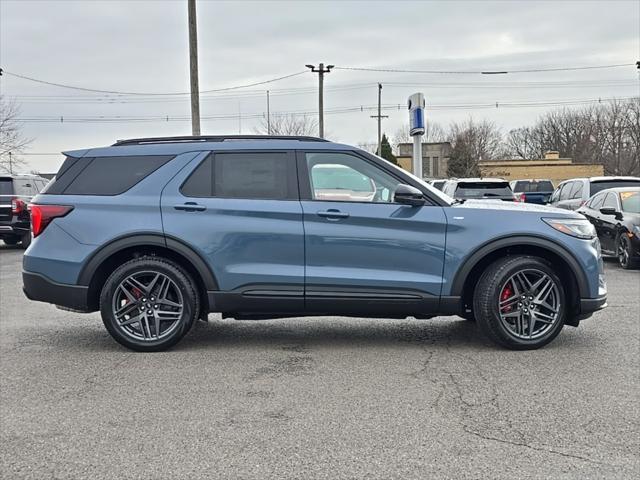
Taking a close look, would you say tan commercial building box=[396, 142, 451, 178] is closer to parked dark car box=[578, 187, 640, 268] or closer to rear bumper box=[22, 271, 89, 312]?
parked dark car box=[578, 187, 640, 268]

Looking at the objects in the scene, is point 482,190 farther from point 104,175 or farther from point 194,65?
point 104,175

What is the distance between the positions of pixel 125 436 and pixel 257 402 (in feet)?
2.99

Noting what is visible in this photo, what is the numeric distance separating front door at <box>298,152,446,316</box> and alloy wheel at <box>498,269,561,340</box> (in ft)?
2.08

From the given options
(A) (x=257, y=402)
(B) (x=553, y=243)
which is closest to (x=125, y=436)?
(A) (x=257, y=402)

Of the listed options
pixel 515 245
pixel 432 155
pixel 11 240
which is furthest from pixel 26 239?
pixel 432 155

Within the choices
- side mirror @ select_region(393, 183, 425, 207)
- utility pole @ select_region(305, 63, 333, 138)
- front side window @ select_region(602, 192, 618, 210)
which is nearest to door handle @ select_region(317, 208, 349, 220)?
side mirror @ select_region(393, 183, 425, 207)

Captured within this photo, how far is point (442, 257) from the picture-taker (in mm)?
5258

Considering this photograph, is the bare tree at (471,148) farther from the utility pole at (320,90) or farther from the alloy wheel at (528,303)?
the alloy wheel at (528,303)

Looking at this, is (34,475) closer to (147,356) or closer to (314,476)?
(314,476)

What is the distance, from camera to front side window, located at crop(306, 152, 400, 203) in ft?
17.6

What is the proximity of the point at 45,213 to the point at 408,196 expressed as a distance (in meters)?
3.16

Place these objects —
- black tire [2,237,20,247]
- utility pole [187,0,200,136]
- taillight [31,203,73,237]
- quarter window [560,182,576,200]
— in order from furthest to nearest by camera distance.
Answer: utility pole [187,0,200,136], black tire [2,237,20,247], quarter window [560,182,576,200], taillight [31,203,73,237]

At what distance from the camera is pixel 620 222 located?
1102 cm

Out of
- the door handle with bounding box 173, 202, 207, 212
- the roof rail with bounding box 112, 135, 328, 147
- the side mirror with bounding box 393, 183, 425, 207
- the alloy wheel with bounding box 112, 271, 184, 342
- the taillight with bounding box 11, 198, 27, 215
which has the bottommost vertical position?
the alloy wheel with bounding box 112, 271, 184, 342
